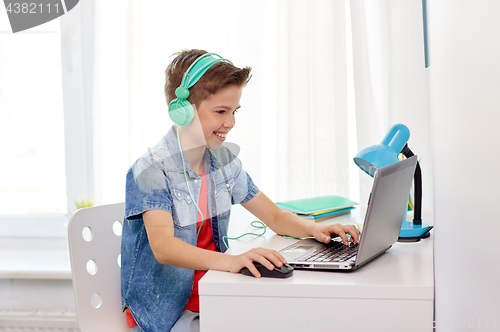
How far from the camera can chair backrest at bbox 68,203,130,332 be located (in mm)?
912

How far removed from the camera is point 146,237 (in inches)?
38.0

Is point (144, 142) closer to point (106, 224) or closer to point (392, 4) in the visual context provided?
point (106, 224)

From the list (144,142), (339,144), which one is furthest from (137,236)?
(339,144)

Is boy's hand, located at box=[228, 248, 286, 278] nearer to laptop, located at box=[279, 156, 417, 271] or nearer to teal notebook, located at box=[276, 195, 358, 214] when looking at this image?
laptop, located at box=[279, 156, 417, 271]

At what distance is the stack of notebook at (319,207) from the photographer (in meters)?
1.17

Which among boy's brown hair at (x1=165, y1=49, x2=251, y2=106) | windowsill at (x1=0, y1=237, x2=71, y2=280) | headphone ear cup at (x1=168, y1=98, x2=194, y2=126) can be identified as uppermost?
boy's brown hair at (x1=165, y1=49, x2=251, y2=106)

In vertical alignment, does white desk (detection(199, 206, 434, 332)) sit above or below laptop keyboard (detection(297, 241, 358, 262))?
below

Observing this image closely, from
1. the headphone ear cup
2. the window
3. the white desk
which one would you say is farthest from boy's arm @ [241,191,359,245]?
the window

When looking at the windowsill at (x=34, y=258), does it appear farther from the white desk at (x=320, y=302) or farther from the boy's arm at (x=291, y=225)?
the white desk at (x=320, y=302)

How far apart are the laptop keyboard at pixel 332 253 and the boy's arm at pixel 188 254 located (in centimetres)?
9

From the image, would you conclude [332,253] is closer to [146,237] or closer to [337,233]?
[337,233]

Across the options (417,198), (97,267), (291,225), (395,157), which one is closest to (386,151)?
(395,157)

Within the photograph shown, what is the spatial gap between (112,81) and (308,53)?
76 cm

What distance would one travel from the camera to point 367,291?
0.62 m
